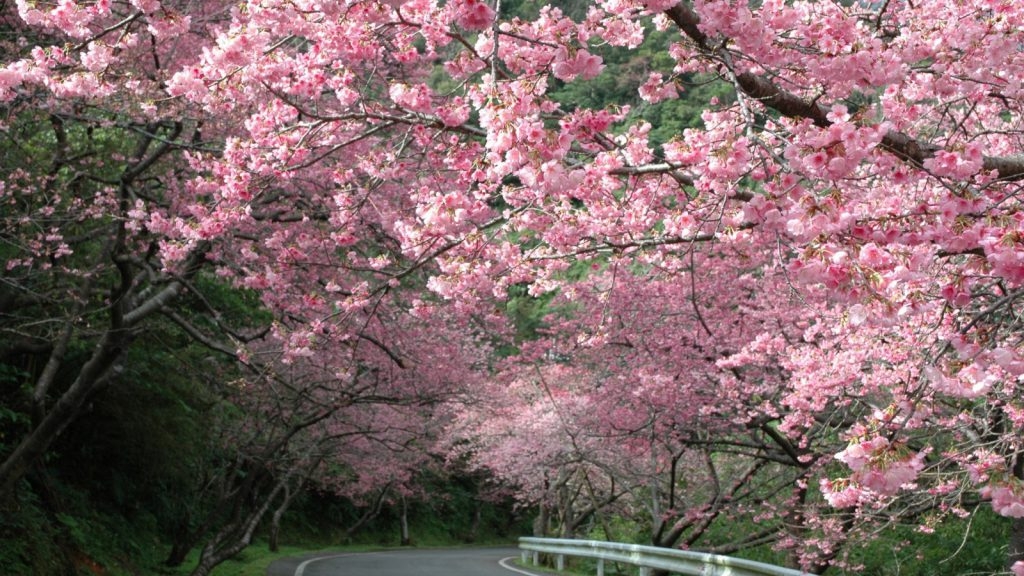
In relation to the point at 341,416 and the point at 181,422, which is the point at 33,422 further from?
the point at 341,416

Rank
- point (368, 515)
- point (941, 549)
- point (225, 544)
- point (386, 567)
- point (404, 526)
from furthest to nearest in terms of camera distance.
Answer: point (404, 526) < point (368, 515) < point (386, 567) < point (941, 549) < point (225, 544)

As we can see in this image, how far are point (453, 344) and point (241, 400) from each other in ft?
14.5

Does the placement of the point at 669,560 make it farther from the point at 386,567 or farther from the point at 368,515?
the point at 368,515

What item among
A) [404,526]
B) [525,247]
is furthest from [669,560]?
[404,526]

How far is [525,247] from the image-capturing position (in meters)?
11.2

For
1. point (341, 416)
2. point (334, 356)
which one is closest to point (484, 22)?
point (334, 356)

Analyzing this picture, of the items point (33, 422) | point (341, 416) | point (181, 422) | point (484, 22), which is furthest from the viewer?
point (341, 416)

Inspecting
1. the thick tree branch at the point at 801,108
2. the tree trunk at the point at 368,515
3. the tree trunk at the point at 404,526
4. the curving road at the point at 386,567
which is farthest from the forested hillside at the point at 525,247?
the tree trunk at the point at 404,526

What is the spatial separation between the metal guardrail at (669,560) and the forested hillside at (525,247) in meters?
1.22

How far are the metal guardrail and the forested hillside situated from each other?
1218 millimetres

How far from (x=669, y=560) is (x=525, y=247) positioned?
489 cm

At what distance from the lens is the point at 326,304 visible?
39.2ft

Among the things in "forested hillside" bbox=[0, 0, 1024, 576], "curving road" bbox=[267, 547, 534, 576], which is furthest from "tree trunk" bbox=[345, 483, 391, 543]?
"forested hillside" bbox=[0, 0, 1024, 576]

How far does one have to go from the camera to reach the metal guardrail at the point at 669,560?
10000mm
